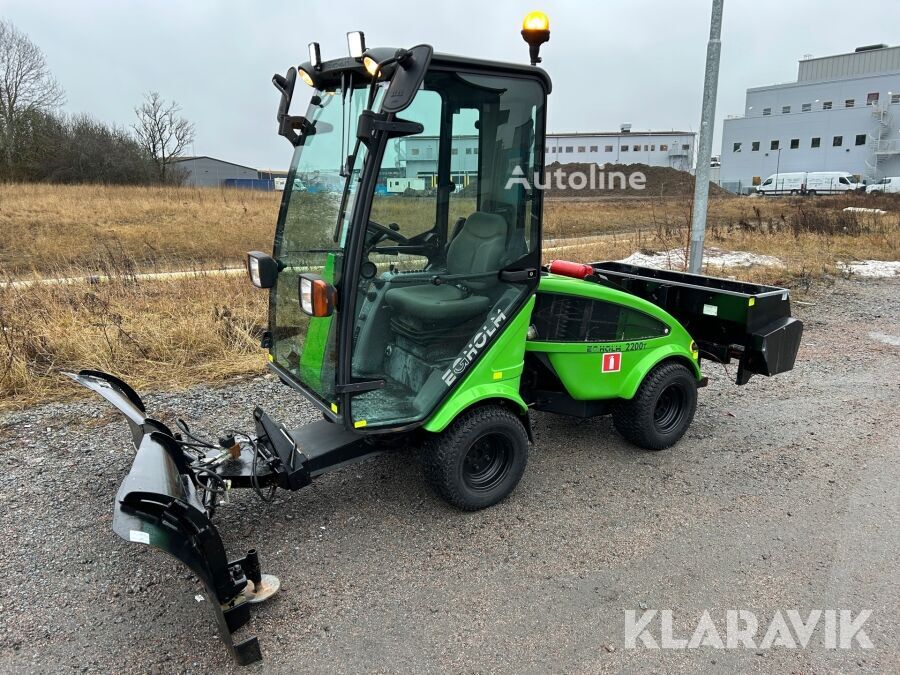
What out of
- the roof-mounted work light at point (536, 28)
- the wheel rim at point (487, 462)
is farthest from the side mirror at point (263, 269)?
the roof-mounted work light at point (536, 28)

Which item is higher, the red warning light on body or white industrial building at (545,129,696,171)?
white industrial building at (545,129,696,171)

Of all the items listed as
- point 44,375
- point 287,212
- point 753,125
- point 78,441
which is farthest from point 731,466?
point 753,125

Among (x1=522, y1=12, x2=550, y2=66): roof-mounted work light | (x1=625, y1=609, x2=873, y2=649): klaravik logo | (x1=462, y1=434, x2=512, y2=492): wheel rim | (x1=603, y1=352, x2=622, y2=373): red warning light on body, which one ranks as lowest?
(x1=625, y1=609, x2=873, y2=649): klaravik logo

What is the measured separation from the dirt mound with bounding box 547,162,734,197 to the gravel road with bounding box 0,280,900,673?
3952 centimetres

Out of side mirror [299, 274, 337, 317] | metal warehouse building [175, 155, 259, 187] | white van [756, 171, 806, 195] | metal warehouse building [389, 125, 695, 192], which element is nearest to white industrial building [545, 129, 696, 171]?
metal warehouse building [389, 125, 695, 192]

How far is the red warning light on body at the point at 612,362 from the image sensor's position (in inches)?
156

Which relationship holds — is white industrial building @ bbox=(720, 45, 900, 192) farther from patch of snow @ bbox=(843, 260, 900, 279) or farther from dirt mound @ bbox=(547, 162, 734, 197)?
patch of snow @ bbox=(843, 260, 900, 279)

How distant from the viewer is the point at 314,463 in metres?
3.13

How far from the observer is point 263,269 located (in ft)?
10.5

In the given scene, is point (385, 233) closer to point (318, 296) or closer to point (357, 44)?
point (318, 296)

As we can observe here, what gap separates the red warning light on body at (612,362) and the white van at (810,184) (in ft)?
143

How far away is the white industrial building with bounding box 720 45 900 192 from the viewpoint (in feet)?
163

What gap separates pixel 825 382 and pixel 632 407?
105 inches

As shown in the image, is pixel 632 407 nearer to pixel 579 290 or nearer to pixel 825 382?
pixel 579 290
